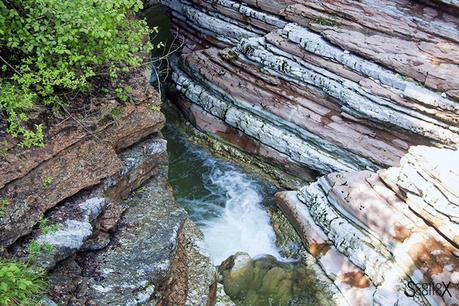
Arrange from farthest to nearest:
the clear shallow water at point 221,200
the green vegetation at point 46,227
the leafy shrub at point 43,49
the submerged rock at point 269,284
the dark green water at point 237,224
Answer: the clear shallow water at point 221,200, the dark green water at point 237,224, the submerged rock at point 269,284, the leafy shrub at point 43,49, the green vegetation at point 46,227

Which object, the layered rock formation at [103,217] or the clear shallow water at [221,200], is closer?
the layered rock formation at [103,217]

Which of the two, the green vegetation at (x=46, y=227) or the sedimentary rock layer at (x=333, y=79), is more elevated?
the sedimentary rock layer at (x=333, y=79)

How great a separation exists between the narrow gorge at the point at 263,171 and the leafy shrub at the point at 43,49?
24cm

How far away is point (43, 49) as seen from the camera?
5.30 meters

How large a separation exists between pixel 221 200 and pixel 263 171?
1221 mm

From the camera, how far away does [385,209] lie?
6.91 metres

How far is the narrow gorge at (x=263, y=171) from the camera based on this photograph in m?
5.23

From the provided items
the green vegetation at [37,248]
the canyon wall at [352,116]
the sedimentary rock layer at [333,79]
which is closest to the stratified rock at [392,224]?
the canyon wall at [352,116]

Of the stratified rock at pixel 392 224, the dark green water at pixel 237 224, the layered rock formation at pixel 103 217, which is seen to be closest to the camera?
the layered rock formation at pixel 103 217

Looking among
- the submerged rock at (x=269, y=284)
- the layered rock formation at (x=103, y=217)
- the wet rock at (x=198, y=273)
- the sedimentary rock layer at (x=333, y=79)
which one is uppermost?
the sedimentary rock layer at (x=333, y=79)

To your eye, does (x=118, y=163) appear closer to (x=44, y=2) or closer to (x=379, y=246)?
(x=44, y=2)

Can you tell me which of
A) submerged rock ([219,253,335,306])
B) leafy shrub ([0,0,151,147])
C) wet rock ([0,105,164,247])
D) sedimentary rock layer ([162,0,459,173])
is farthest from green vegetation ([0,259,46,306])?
sedimentary rock layer ([162,0,459,173])

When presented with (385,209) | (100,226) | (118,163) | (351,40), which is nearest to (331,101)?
(351,40)

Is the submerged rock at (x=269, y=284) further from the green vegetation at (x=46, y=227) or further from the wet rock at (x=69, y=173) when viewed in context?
the green vegetation at (x=46, y=227)
